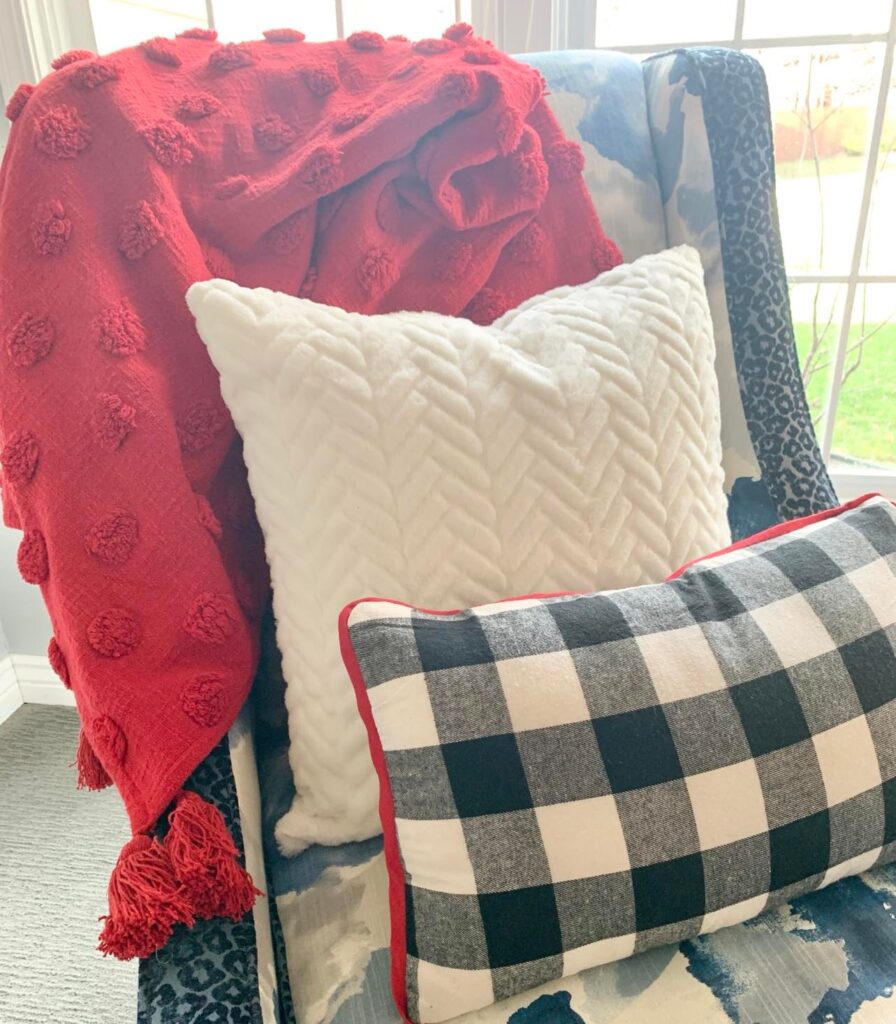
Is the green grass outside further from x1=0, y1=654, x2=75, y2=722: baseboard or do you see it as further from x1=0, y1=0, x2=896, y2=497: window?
x1=0, y1=654, x2=75, y2=722: baseboard

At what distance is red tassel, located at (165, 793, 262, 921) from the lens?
0.58 meters

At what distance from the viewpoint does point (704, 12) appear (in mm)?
1230

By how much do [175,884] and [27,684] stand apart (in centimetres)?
119

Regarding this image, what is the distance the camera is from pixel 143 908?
56 cm

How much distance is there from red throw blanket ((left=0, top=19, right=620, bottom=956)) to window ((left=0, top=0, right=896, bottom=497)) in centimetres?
42

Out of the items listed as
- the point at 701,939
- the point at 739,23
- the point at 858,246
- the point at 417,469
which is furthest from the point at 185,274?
the point at 858,246

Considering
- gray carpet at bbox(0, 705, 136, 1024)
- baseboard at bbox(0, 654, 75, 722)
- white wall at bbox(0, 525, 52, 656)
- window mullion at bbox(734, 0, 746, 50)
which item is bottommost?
gray carpet at bbox(0, 705, 136, 1024)

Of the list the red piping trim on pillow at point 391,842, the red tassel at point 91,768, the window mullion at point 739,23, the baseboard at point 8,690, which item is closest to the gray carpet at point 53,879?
the baseboard at point 8,690

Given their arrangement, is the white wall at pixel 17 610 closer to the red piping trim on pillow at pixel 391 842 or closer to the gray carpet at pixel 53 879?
the gray carpet at pixel 53 879

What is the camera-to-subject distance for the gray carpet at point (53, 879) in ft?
3.69

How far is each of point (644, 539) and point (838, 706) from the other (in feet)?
0.66

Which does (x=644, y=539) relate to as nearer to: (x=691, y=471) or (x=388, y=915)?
(x=691, y=471)

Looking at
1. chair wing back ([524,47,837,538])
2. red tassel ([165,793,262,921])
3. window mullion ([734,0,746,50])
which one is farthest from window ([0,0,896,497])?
red tassel ([165,793,262,921])

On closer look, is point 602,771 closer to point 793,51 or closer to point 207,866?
point 207,866
